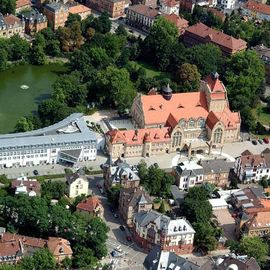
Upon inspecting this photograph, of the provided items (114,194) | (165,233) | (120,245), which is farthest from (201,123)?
(120,245)

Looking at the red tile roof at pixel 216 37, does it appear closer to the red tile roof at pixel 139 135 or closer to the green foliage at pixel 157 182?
the red tile roof at pixel 139 135

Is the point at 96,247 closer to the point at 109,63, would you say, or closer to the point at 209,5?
the point at 109,63

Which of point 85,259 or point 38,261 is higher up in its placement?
point 38,261

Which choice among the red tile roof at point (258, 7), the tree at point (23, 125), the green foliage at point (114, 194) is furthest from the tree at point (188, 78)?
the red tile roof at point (258, 7)

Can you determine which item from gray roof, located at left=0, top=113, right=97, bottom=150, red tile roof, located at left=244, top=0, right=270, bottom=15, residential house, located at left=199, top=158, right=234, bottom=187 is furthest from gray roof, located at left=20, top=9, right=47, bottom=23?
residential house, located at left=199, top=158, right=234, bottom=187

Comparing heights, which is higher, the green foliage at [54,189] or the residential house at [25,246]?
the residential house at [25,246]

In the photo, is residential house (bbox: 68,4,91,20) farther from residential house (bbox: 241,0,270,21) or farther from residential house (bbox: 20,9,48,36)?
residential house (bbox: 241,0,270,21)

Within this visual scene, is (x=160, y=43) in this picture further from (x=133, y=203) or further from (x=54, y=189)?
(x=133, y=203)
